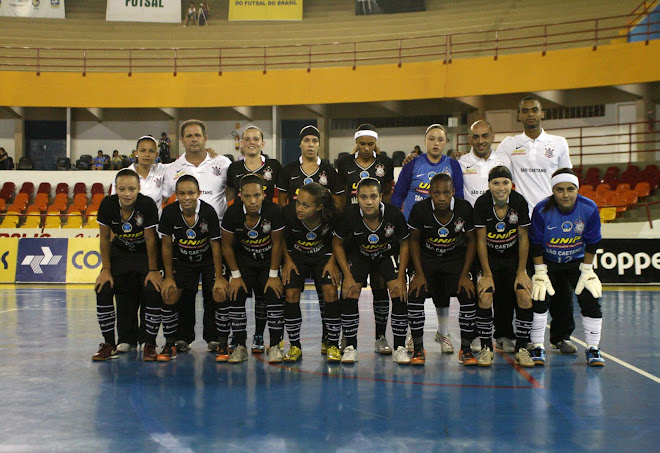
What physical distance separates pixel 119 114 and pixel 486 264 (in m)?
24.2

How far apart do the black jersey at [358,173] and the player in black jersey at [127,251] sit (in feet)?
6.86

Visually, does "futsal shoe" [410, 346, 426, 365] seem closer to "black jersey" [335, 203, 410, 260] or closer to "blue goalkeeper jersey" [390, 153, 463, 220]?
"black jersey" [335, 203, 410, 260]

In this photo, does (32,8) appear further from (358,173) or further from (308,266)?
(308,266)

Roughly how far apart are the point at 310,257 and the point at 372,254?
651 mm

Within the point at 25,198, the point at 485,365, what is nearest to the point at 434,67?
the point at 25,198

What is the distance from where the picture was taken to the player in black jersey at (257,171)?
286 inches

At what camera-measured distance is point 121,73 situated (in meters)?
25.5

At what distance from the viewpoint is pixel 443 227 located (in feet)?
21.9

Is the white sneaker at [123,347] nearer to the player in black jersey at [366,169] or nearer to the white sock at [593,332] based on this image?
the player in black jersey at [366,169]

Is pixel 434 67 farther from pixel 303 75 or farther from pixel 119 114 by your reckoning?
pixel 119 114

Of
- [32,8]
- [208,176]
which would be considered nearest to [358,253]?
[208,176]

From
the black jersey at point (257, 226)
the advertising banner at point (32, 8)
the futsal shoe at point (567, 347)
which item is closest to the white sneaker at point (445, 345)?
the futsal shoe at point (567, 347)

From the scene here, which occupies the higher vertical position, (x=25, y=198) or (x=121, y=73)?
(x=121, y=73)

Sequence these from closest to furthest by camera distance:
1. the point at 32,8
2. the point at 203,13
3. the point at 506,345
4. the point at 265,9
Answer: the point at 506,345 → the point at 32,8 → the point at 203,13 → the point at 265,9
